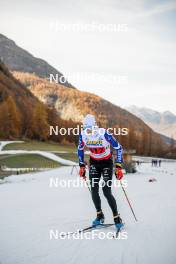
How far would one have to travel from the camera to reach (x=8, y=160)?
49.4 metres

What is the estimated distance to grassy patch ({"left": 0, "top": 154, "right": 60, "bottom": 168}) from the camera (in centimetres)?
4634

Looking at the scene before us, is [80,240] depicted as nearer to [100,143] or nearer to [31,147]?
[100,143]

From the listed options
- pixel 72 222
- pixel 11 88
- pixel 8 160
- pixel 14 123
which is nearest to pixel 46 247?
pixel 72 222

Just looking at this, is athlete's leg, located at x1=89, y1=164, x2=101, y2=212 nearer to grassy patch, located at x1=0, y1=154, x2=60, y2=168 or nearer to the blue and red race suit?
the blue and red race suit

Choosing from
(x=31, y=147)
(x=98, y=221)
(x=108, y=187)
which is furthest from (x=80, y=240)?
(x=31, y=147)

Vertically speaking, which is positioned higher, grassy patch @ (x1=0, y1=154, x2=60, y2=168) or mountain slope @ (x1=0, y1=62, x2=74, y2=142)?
mountain slope @ (x1=0, y1=62, x2=74, y2=142)

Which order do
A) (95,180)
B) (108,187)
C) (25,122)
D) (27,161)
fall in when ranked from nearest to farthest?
(108,187) < (95,180) < (27,161) < (25,122)

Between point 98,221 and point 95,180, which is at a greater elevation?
point 95,180

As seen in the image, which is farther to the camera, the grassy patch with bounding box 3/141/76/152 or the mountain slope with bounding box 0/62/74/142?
the mountain slope with bounding box 0/62/74/142

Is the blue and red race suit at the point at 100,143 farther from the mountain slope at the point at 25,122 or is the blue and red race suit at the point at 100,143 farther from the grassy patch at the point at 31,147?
the mountain slope at the point at 25,122

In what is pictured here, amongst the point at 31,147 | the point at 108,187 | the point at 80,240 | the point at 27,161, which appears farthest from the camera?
the point at 31,147

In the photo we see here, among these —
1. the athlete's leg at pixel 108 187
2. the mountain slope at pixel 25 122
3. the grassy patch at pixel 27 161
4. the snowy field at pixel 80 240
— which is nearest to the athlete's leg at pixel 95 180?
the athlete's leg at pixel 108 187

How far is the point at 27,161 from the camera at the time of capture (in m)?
51.0

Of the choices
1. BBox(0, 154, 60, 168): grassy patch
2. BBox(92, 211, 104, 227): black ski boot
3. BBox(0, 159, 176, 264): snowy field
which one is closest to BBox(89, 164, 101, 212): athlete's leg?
Result: BBox(92, 211, 104, 227): black ski boot
